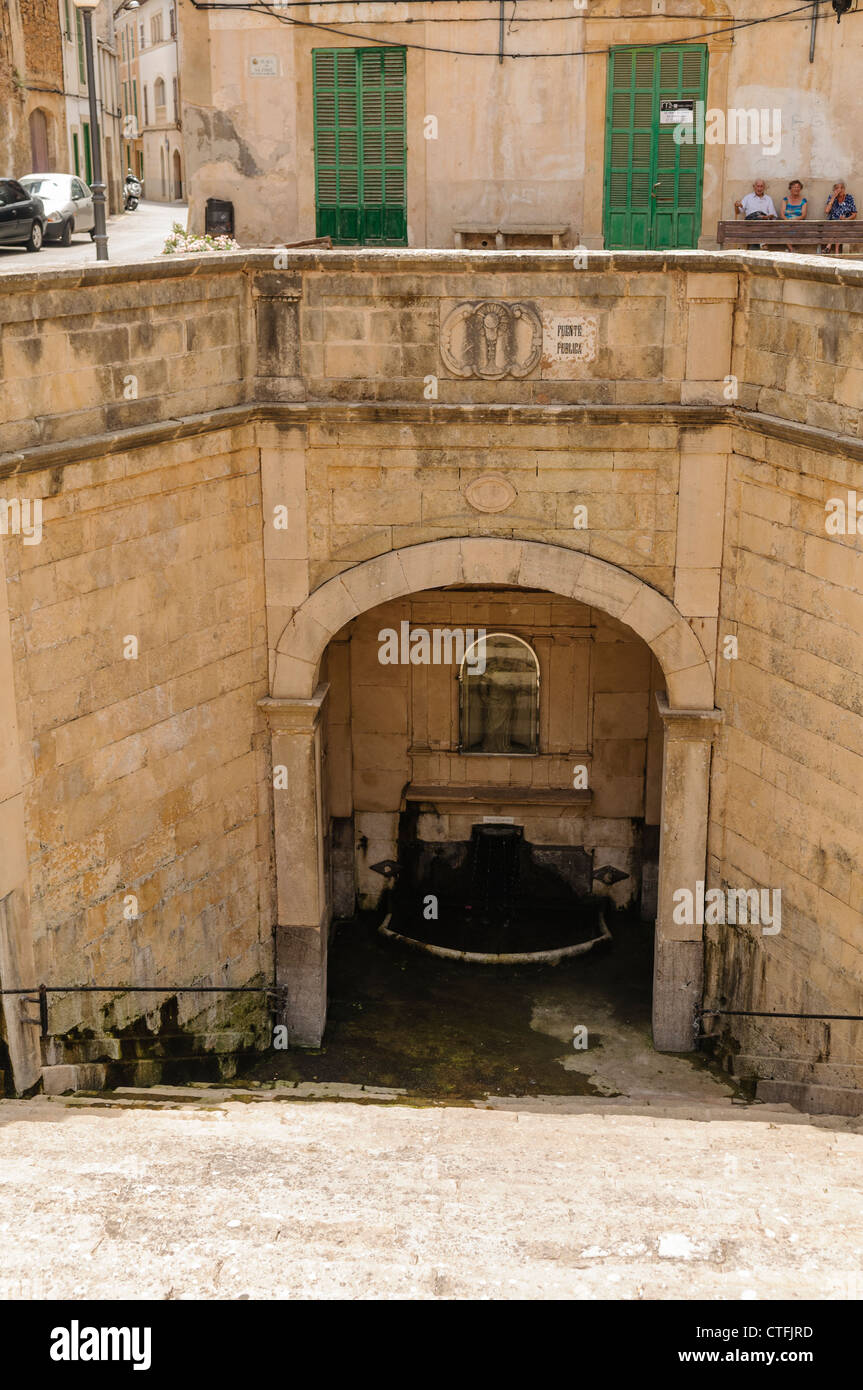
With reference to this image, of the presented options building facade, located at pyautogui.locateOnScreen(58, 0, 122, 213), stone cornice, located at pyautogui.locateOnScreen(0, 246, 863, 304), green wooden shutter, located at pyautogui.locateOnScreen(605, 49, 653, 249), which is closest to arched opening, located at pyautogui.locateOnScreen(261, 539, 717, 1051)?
stone cornice, located at pyautogui.locateOnScreen(0, 246, 863, 304)

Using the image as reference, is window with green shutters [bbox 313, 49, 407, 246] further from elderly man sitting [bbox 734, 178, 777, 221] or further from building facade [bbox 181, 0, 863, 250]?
elderly man sitting [bbox 734, 178, 777, 221]

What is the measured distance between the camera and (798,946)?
12.7 metres

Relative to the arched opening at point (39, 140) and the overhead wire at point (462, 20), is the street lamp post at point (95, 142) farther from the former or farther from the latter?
the arched opening at point (39, 140)

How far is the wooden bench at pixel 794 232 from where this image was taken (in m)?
15.8

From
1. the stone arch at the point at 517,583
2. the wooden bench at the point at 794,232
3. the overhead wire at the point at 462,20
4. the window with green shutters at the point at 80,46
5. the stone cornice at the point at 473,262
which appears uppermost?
the window with green shutters at the point at 80,46

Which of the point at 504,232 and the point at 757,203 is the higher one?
the point at 757,203

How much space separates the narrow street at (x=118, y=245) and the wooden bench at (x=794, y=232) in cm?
665

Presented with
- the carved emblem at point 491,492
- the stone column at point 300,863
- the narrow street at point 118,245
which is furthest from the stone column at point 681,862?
the narrow street at point 118,245

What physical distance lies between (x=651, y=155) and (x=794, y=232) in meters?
2.71

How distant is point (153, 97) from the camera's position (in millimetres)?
55781

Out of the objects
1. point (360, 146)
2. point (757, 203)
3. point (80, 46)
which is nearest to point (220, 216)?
point (360, 146)

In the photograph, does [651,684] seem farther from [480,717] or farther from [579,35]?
[579,35]

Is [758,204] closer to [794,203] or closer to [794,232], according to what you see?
[794,203]

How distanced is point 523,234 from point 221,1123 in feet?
40.7
